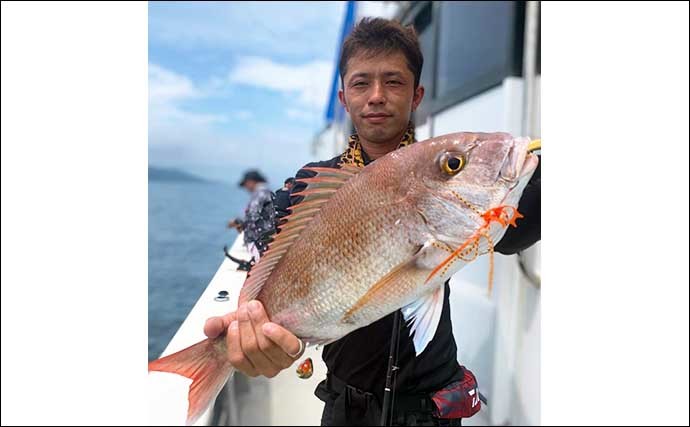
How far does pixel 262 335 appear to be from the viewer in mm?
624

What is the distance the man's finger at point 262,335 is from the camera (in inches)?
24.5

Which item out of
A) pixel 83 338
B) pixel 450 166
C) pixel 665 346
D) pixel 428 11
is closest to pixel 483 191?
pixel 450 166

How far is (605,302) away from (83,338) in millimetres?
621

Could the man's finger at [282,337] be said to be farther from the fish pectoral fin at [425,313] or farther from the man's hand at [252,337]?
the fish pectoral fin at [425,313]

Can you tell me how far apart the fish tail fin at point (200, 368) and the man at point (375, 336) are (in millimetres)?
16

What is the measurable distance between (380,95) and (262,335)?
387mm

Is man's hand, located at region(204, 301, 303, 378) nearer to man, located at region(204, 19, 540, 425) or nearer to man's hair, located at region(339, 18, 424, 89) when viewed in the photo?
man, located at region(204, 19, 540, 425)

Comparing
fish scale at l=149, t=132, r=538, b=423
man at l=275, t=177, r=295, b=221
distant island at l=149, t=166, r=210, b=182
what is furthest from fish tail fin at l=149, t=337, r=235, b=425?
distant island at l=149, t=166, r=210, b=182

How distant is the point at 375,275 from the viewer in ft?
1.93

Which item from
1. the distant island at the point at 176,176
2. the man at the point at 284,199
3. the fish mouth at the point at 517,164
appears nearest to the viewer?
the fish mouth at the point at 517,164

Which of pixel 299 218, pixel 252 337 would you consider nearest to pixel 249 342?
pixel 252 337

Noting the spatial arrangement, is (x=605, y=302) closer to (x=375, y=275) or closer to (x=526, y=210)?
(x=526, y=210)

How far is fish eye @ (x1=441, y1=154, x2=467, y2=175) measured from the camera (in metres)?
0.58

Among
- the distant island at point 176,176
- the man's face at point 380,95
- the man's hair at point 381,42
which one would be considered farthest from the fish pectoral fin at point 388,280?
the distant island at point 176,176
